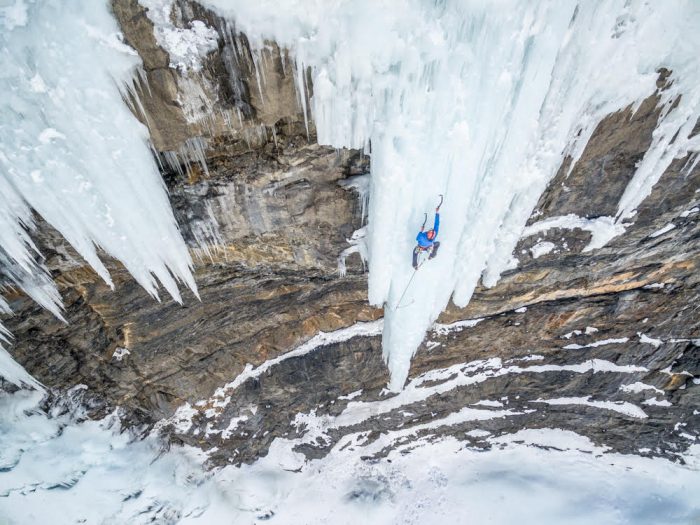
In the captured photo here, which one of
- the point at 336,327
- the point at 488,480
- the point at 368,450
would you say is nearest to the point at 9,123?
the point at 336,327

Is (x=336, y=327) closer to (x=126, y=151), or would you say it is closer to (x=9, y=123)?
(x=126, y=151)

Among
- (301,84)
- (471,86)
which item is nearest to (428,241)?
(471,86)

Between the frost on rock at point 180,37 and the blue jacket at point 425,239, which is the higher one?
the frost on rock at point 180,37

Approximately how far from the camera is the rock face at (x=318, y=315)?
415cm

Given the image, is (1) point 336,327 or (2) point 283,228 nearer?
(2) point 283,228

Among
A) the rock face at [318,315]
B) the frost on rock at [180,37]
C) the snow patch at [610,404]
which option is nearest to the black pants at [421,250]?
the rock face at [318,315]

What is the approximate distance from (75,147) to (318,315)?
4740mm

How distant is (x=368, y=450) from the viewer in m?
10.0

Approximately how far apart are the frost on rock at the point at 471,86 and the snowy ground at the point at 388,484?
7.16 metres

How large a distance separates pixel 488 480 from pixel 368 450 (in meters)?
3.40

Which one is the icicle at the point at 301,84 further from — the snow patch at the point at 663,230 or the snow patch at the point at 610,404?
the snow patch at the point at 610,404

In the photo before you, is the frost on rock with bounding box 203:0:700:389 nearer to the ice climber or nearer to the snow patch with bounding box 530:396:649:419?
the ice climber

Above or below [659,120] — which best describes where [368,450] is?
below

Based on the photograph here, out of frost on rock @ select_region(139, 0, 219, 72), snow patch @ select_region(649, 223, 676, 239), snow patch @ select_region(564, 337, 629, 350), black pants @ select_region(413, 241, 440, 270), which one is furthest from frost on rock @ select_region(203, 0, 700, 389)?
snow patch @ select_region(564, 337, 629, 350)
